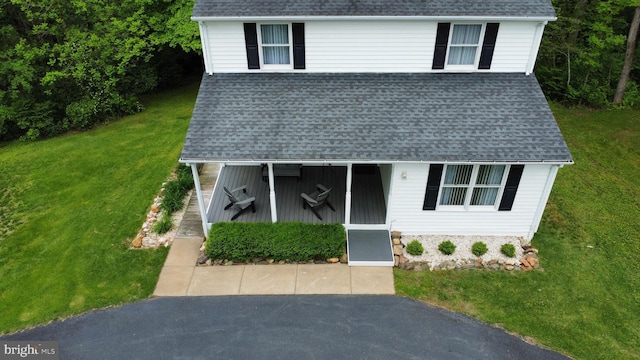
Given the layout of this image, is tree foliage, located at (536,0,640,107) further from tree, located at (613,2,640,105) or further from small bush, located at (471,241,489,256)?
small bush, located at (471,241,489,256)

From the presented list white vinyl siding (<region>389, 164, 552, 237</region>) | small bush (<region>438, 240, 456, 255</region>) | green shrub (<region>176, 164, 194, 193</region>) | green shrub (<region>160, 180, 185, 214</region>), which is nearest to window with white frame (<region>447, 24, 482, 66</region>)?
white vinyl siding (<region>389, 164, 552, 237</region>)

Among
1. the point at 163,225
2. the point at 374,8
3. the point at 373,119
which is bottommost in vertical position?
the point at 163,225

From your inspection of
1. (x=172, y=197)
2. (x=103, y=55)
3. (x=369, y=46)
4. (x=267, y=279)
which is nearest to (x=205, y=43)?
(x=369, y=46)

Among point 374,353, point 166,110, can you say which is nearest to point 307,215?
point 374,353

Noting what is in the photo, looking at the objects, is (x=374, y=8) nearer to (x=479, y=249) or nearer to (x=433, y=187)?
(x=433, y=187)

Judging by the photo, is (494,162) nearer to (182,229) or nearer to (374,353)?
(374,353)

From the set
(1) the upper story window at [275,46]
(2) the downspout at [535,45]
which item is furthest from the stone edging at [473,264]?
(1) the upper story window at [275,46]
